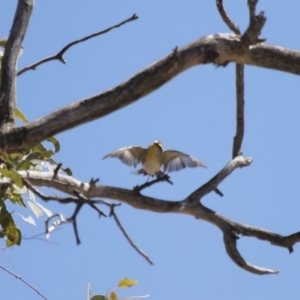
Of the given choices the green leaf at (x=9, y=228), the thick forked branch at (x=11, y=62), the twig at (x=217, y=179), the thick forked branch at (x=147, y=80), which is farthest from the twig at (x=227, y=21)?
the green leaf at (x=9, y=228)

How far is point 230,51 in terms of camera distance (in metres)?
2.79

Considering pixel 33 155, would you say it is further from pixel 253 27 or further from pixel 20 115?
pixel 253 27

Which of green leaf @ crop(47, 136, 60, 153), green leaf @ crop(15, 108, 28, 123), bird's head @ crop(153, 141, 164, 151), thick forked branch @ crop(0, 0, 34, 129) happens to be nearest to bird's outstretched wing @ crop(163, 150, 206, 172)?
bird's head @ crop(153, 141, 164, 151)

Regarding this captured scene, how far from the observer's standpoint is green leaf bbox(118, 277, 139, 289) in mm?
2844

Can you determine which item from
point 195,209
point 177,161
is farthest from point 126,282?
point 177,161

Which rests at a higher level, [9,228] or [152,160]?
[152,160]

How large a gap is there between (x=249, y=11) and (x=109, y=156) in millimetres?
3867

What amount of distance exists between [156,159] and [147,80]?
11.7ft

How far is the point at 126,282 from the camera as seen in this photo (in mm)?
2863

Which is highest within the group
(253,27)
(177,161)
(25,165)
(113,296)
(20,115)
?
(177,161)

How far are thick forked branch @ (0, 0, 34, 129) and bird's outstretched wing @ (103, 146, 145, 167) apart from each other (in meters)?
3.29

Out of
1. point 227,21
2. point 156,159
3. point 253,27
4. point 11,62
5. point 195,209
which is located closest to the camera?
point 253,27

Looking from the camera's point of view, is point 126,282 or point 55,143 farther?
point 55,143

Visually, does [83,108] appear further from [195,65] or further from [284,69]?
[284,69]
